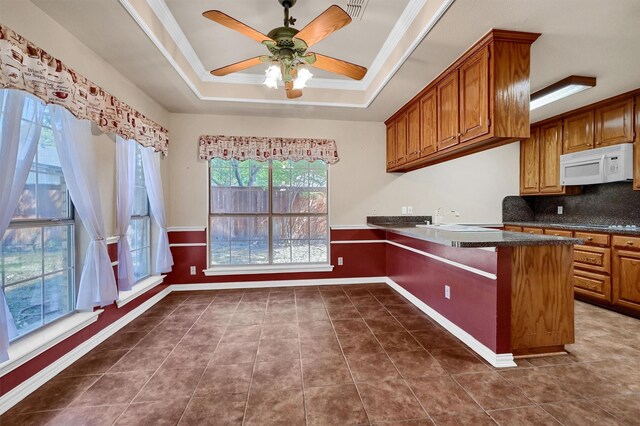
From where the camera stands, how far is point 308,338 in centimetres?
248

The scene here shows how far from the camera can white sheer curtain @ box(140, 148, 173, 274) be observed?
10.5 ft

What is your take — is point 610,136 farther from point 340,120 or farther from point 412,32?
point 340,120

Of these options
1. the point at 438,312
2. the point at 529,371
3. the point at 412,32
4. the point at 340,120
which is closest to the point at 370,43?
the point at 412,32

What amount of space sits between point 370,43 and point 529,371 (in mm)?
3090

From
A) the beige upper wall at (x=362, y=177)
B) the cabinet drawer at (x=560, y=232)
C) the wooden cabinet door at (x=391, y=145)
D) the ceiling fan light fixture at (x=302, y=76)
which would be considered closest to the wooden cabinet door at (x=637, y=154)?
the cabinet drawer at (x=560, y=232)

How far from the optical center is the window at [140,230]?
324 cm

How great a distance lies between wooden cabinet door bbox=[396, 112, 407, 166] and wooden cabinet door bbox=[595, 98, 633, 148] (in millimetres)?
2386

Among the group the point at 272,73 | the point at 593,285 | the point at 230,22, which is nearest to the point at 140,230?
the point at 272,73

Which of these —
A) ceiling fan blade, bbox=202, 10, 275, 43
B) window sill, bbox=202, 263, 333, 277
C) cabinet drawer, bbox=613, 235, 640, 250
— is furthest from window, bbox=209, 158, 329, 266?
cabinet drawer, bbox=613, 235, 640, 250

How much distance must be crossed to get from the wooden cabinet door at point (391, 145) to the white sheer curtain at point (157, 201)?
315 cm

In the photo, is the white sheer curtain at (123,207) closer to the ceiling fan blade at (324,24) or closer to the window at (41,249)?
the window at (41,249)

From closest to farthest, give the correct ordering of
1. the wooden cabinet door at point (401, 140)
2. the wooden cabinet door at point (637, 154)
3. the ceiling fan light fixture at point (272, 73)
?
the ceiling fan light fixture at point (272, 73) < the wooden cabinet door at point (637, 154) < the wooden cabinet door at point (401, 140)

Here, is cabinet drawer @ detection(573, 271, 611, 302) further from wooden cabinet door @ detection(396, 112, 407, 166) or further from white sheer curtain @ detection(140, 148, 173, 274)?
white sheer curtain @ detection(140, 148, 173, 274)

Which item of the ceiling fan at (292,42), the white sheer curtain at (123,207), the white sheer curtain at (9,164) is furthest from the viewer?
the white sheer curtain at (123,207)
